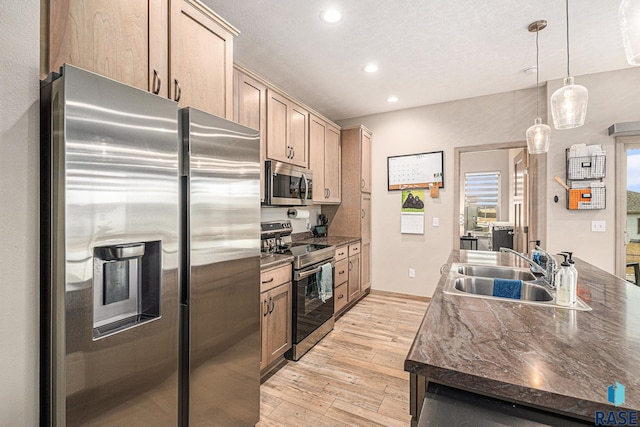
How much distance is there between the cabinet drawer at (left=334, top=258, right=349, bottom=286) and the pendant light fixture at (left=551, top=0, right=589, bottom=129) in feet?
7.83

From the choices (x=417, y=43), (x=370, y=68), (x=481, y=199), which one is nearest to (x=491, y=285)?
(x=417, y=43)

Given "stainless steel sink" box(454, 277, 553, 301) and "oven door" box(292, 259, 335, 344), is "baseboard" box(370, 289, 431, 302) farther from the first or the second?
"stainless steel sink" box(454, 277, 553, 301)

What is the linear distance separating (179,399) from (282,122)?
234cm

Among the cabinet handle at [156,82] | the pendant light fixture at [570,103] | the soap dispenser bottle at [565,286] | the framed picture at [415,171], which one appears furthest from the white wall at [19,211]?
the framed picture at [415,171]

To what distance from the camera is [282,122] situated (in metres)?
2.88

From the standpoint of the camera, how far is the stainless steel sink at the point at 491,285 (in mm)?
1367

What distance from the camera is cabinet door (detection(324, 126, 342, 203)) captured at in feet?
12.5

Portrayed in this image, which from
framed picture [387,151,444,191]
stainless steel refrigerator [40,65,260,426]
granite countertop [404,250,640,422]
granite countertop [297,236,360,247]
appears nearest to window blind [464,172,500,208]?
framed picture [387,151,444,191]

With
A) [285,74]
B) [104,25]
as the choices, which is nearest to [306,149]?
[285,74]

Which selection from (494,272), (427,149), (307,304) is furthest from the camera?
(427,149)

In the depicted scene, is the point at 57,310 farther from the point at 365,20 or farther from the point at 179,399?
the point at 365,20

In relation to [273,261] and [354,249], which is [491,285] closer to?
[273,261]

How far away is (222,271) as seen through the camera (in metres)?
1.51

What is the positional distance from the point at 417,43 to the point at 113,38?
7.57 ft
